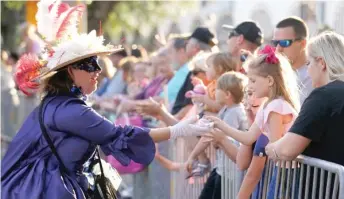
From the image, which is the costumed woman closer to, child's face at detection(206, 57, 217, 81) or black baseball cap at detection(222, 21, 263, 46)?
child's face at detection(206, 57, 217, 81)

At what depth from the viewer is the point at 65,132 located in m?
5.30

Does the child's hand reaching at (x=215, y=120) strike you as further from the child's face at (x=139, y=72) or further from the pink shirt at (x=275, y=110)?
the child's face at (x=139, y=72)

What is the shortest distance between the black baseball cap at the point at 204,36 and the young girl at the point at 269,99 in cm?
321

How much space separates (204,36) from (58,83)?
3.51 metres

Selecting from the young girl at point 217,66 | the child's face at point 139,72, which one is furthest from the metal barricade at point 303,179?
the child's face at point 139,72

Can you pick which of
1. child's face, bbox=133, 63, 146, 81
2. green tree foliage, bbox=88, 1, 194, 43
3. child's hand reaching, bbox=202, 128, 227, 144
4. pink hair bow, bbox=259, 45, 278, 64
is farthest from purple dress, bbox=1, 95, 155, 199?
green tree foliage, bbox=88, 1, 194, 43

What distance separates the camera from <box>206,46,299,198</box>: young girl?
5289mm

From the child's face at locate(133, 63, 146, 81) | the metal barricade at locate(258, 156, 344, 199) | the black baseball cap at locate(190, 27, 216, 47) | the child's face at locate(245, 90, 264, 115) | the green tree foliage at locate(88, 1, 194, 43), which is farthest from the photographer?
the green tree foliage at locate(88, 1, 194, 43)

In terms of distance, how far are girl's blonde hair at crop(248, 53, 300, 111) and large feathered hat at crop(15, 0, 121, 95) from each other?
957mm

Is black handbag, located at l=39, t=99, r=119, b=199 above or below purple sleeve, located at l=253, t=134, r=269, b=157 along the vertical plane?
below

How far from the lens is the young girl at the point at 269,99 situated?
529 centimetres

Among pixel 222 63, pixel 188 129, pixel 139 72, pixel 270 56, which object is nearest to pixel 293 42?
pixel 222 63

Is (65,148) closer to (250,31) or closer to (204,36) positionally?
(250,31)

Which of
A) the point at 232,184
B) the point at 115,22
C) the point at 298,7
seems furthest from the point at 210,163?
the point at 115,22
